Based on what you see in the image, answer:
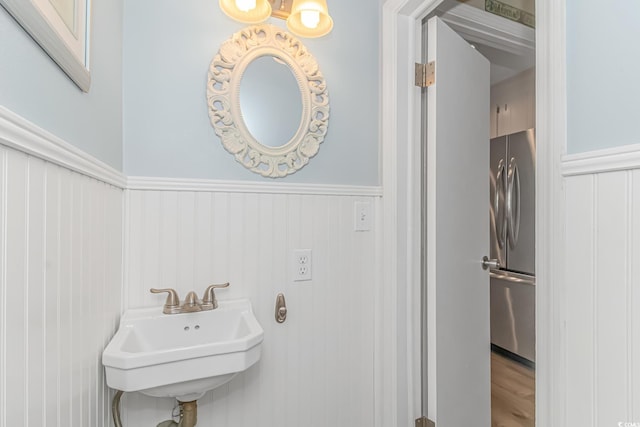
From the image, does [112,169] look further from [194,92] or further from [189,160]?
[194,92]

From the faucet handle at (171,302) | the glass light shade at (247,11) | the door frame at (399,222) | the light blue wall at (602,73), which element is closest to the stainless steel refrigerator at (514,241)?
the door frame at (399,222)

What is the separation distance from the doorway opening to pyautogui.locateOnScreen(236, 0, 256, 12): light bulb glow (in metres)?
1.05

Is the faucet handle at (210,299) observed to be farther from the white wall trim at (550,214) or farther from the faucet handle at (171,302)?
the white wall trim at (550,214)

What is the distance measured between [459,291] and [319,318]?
63 centimetres

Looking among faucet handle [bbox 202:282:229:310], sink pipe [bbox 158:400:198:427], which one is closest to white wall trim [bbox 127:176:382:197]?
faucet handle [bbox 202:282:229:310]

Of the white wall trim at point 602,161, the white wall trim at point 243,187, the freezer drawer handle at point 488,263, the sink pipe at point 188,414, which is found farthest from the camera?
the freezer drawer handle at point 488,263

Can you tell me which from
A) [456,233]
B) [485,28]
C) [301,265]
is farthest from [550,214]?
[485,28]

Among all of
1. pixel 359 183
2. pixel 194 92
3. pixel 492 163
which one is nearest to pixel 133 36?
pixel 194 92

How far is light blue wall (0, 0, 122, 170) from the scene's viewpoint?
0.50 metres

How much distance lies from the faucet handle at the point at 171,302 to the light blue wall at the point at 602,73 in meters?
1.26

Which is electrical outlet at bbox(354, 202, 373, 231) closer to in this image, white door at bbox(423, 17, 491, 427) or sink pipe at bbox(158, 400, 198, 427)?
white door at bbox(423, 17, 491, 427)

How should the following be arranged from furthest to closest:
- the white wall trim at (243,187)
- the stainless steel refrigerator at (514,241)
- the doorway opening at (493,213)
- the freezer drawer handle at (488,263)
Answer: the stainless steel refrigerator at (514,241) → the doorway opening at (493,213) → the freezer drawer handle at (488,263) → the white wall trim at (243,187)

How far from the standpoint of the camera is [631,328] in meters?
0.68

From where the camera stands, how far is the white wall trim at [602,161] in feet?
2.20
